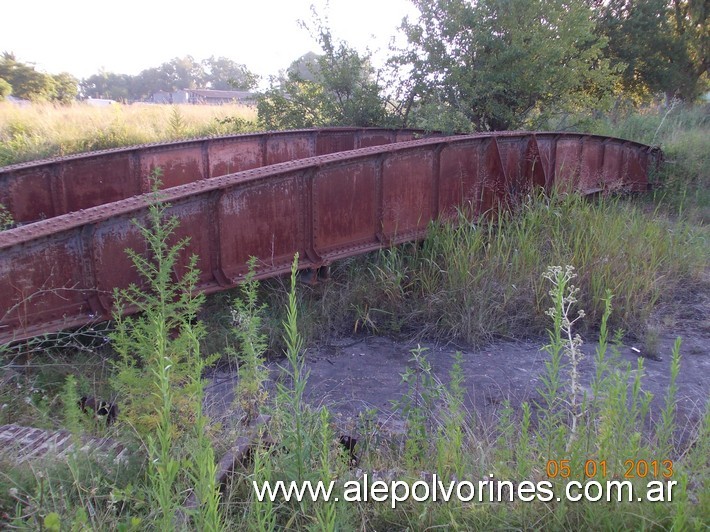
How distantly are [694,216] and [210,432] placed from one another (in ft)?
29.3

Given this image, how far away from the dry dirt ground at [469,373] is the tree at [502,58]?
5057 mm

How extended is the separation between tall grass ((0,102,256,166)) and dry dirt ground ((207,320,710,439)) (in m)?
7.77

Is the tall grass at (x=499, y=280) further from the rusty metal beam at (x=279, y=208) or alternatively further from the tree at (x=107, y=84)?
the tree at (x=107, y=84)

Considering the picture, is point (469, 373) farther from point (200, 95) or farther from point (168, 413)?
point (200, 95)

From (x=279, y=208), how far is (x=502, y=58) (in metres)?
5.77

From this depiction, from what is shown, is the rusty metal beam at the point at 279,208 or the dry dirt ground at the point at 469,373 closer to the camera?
the rusty metal beam at the point at 279,208

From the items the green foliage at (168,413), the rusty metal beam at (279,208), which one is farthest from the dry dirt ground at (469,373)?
the rusty metal beam at (279,208)

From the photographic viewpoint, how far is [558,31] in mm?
9711

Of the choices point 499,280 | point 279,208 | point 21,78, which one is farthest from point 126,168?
point 21,78

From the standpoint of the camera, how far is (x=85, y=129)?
44.6 ft

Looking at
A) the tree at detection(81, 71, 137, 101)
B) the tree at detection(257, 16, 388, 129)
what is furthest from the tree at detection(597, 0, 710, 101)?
the tree at detection(81, 71, 137, 101)

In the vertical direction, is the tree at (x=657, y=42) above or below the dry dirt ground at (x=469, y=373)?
above

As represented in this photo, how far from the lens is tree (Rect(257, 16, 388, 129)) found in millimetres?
10742

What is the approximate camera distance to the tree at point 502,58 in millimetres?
9523
